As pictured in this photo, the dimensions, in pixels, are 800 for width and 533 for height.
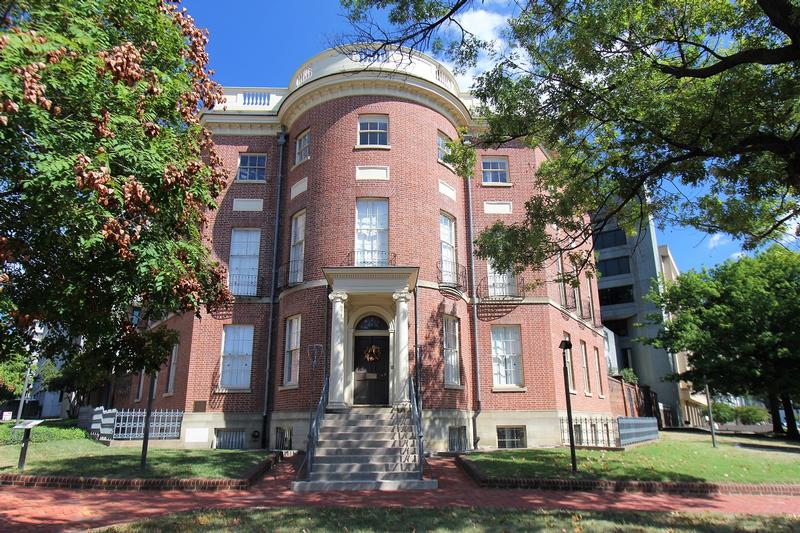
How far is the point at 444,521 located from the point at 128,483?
22.0ft

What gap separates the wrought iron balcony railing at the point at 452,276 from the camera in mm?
18328

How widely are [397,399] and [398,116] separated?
9496 mm

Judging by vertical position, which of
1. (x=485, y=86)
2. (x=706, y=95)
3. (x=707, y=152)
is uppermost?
(x=485, y=86)

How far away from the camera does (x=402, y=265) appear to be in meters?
17.4

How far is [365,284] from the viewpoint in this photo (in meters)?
16.1

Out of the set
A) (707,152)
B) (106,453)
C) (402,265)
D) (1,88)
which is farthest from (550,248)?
(106,453)

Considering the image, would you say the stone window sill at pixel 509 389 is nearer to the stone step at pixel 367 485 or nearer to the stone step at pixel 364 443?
the stone step at pixel 364 443

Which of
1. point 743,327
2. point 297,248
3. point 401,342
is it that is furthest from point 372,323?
point 743,327

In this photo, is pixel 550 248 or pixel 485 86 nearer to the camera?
pixel 485 86

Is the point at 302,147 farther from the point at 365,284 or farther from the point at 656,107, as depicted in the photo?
the point at 656,107

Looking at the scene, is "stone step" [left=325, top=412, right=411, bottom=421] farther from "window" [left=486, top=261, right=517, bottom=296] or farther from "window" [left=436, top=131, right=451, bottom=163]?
"window" [left=436, top=131, right=451, bottom=163]

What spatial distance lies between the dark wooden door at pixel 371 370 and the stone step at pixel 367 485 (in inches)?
208

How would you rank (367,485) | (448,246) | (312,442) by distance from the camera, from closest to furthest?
1. (367,485)
2. (312,442)
3. (448,246)

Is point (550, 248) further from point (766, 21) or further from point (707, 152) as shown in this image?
point (766, 21)
